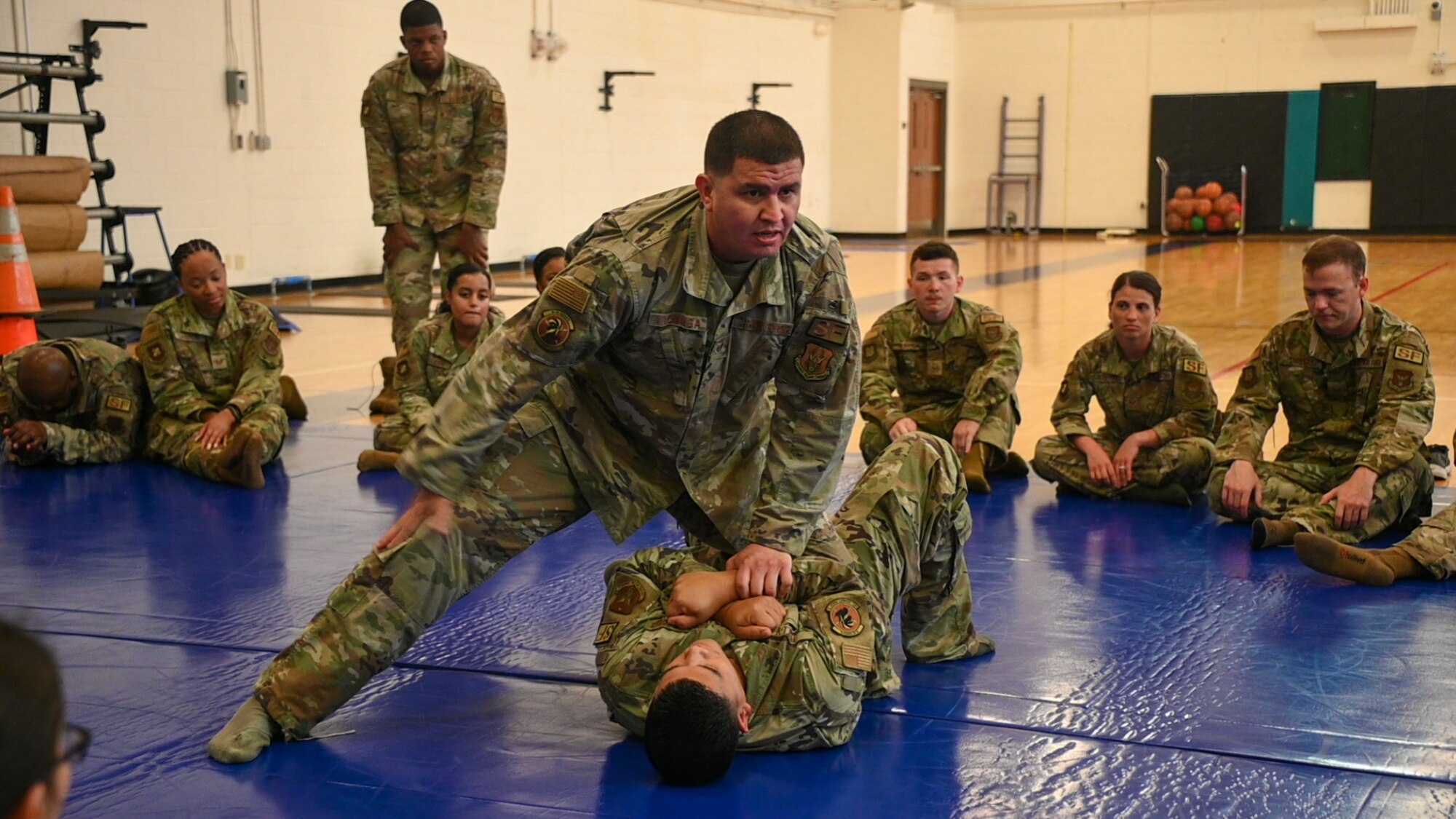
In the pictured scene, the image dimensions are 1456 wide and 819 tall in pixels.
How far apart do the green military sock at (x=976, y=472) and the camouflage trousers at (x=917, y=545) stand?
1.83 m

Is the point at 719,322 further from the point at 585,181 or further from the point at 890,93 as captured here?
the point at 890,93

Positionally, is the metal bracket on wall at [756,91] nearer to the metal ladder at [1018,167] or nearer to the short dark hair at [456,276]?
the metal ladder at [1018,167]

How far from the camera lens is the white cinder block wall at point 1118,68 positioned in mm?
17844

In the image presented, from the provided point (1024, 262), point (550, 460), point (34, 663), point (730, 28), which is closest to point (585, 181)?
point (730, 28)

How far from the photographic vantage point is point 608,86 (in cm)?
1495

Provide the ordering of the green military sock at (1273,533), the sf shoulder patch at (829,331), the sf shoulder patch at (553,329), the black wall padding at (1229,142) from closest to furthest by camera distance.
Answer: the sf shoulder patch at (553,329) < the sf shoulder patch at (829,331) < the green military sock at (1273,533) < the black wall padding at (1229,142)

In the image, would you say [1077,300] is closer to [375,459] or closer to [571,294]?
[375,459]

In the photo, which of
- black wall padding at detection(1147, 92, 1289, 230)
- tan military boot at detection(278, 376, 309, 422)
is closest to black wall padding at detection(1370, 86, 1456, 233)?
black wall padding at detection(1147, 92, 1289, 230)

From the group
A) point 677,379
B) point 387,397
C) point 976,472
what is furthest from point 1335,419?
point 387,397

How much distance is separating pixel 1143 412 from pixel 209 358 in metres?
3.61

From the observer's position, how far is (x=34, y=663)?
1012mm

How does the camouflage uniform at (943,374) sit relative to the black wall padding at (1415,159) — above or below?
below

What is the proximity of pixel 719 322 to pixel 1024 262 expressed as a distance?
1330 centimetres

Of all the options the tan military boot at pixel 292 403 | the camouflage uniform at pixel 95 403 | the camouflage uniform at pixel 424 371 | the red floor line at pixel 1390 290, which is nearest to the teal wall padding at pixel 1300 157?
the red floor line at pixel 1390 290
